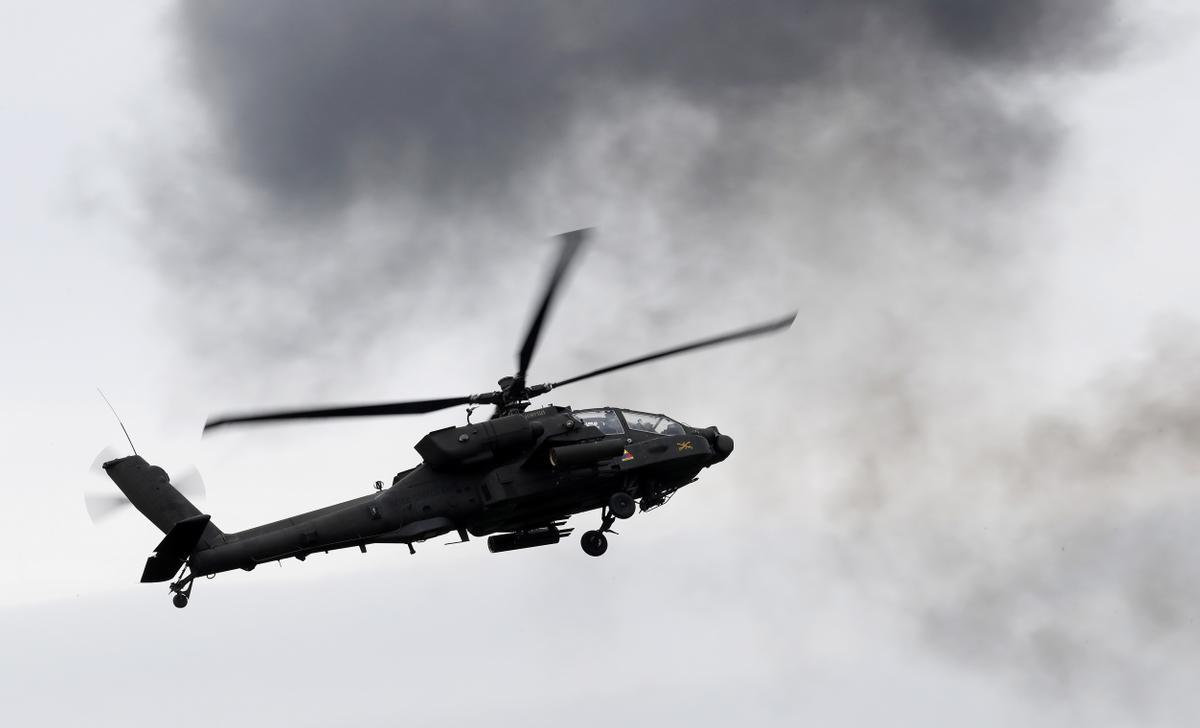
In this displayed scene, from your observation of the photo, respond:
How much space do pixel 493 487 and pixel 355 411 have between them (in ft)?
13.1

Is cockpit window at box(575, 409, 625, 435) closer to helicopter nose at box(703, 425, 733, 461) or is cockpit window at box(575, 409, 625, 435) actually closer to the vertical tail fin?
helicopter nose at box(703, 425, 733, 461)

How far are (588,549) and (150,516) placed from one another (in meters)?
10.9

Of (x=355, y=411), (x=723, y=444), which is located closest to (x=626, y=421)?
(x=723, y=444)

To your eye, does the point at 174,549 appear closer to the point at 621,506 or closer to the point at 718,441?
the point at 621,506

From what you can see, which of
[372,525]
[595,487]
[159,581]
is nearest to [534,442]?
[595,487]

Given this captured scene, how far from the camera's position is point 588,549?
1281 inches

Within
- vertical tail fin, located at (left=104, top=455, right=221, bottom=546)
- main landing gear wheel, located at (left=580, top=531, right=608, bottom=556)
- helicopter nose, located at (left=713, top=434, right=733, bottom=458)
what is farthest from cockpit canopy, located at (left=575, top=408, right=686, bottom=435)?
vertical tail fin, located at (left=104, top=455, right=221, bottom=546)

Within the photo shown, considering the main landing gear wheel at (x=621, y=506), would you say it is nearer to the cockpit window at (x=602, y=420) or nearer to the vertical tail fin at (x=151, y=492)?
the cockpit window at (x=602, y=420)

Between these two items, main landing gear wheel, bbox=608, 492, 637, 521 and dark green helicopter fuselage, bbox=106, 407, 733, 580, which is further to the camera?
main landing gear wheel, bbox=608, 492, 637, 521

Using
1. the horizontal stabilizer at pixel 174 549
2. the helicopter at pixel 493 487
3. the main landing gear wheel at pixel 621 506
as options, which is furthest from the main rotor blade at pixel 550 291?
the horizontal stabilizer at pixel 174 549

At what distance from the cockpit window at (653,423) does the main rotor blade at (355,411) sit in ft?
13.1

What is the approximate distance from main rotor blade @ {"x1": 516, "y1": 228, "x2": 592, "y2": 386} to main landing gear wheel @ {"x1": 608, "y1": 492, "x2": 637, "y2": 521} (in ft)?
12.9

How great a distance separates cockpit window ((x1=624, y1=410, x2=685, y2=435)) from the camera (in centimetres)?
3297

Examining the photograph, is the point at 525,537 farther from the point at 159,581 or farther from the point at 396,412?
the point at 159,581
